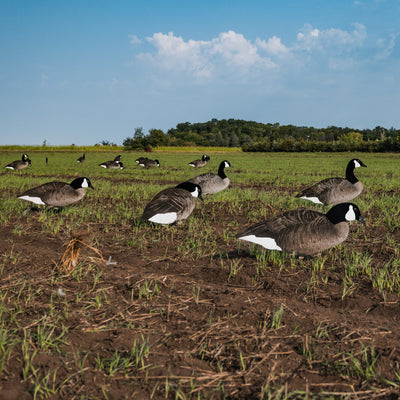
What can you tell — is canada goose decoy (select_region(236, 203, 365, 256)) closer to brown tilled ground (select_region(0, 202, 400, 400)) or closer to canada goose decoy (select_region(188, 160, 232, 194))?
brown tilled ground (select_region(0, 202, 400, 400))

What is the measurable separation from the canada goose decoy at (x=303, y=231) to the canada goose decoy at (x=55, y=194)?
6.23 m

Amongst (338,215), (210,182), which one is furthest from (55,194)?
(338,215)

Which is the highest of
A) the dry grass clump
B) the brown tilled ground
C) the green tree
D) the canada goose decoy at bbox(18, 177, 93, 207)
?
the green tree

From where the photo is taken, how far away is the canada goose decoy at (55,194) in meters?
9.89

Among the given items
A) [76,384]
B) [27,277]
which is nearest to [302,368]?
[76,384]

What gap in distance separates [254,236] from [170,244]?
2.08m

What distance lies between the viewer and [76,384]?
273 cm

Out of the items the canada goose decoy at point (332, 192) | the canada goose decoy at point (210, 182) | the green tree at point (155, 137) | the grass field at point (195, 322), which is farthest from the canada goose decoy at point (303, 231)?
the green tree at point (155, 137)

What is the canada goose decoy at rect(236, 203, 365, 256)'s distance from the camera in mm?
5559

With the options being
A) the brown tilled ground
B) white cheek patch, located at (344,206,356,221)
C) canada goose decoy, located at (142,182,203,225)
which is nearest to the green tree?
canada goose decoy, located at (142,182,203,225)

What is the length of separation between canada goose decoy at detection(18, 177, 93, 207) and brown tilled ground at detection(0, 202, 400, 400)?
14.4 ft

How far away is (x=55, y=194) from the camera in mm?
9883

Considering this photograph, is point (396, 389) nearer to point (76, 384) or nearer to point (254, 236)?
point (76, 384)

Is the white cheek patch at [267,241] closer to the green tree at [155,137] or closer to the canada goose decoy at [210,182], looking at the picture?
the canada goose decoy at [210,182]
